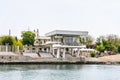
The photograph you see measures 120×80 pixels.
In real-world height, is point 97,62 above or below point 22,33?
below

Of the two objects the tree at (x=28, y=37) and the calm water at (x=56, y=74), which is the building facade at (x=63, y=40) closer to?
the tree at (x=28, y=37)

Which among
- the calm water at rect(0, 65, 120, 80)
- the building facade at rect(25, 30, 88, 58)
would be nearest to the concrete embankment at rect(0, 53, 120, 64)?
the building facade at rect(25, 30, 88, 58)

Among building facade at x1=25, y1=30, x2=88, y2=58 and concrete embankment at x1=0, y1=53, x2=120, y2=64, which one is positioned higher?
building facade at x1=25, y1=30, x2=88, y2=58

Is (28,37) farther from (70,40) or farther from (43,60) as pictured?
(43,60)

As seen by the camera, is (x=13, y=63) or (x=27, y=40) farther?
(x=27, y=40)

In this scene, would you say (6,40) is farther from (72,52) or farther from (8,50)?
(72,52)

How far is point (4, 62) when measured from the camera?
56.8 metres

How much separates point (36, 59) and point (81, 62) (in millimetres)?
7493

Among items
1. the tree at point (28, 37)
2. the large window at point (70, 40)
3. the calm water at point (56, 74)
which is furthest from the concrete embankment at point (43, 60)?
the tree at point (28, 37)

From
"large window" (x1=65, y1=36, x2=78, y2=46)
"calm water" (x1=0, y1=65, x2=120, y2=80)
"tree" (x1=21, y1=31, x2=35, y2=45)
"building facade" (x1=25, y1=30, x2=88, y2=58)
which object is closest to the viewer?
"calm water" (x1=0, y1=65, x2=120, y2=80)

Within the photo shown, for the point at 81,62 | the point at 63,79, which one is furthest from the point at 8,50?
the point at 63,79

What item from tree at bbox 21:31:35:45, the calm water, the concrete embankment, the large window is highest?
tree at bbox 21:31:35:45

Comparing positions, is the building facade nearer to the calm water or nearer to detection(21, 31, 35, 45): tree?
detection(21, 31, 35, 45): tree

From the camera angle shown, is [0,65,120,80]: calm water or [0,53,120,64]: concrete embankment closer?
[0,65,120,80]: calm water
